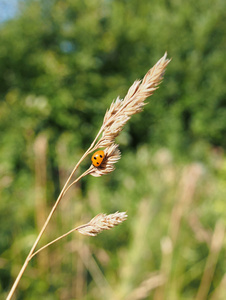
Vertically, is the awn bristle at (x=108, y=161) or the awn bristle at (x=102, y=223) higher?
the awn bristle at (x=108, y=161)

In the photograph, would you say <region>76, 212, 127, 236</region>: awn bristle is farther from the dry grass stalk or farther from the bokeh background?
the bokeh background

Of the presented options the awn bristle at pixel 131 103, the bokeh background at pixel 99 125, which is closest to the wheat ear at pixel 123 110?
the awn bristle at pixel 131 103

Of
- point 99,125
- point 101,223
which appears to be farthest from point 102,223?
point 99,125

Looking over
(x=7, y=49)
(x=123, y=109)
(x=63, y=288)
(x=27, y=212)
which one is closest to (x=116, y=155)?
(x=123, y=109)

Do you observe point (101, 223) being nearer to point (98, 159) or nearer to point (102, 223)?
point (102, 223)

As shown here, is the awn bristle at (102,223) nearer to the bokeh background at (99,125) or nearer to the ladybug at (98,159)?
the ladybug at (98,159)

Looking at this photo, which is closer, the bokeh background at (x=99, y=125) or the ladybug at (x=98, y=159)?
the ladybug at (x=98, y=159)
